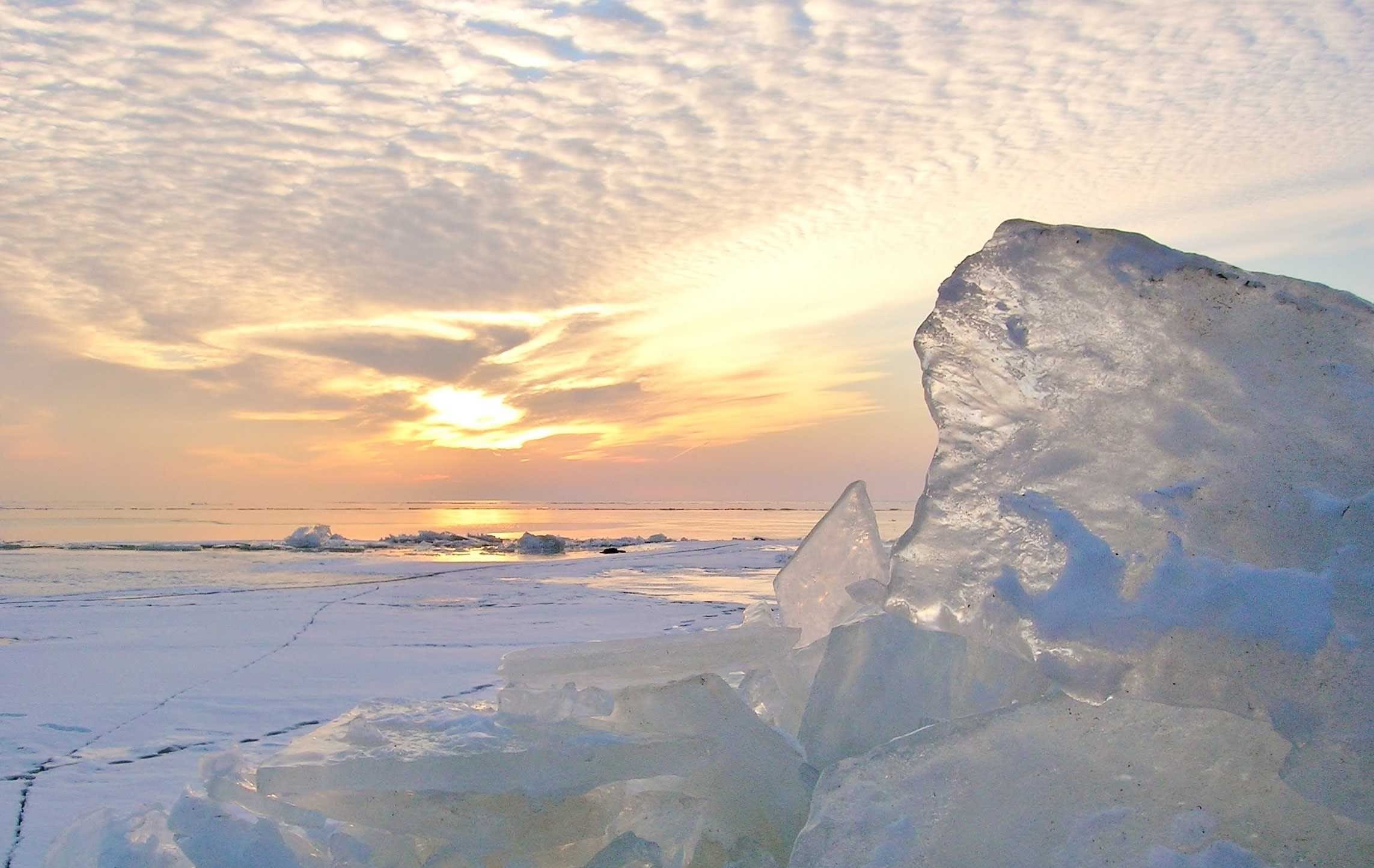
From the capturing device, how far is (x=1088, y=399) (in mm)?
1950

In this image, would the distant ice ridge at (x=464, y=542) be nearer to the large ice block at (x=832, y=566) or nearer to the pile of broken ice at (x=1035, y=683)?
the large ice block at (x=832, y=566)

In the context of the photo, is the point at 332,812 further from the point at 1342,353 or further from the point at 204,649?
the point at 204,649

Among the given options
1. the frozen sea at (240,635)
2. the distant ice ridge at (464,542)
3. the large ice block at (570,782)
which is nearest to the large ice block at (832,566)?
the large ice block at (570,782)

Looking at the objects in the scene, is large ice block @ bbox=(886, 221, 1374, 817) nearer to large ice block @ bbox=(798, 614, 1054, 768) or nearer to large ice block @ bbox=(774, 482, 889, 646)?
large ice block @ bbox=(798, 614, 1054, 768)

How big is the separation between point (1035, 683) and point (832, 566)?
2.61 ft

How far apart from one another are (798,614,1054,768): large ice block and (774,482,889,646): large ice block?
1.79ft

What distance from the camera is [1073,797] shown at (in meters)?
1.58

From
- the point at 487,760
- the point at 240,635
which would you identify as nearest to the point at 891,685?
the point at 487,760

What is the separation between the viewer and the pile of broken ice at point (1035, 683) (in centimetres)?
153

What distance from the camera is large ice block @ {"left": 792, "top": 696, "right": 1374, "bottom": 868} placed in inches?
58.1

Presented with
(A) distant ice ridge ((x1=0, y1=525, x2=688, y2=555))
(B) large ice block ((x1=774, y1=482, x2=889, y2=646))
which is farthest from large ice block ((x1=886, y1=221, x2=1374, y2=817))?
(A) distant ice ridge ((x1=0, y1=525, x2=688, y2=555))

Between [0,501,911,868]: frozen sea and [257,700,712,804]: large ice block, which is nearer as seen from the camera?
[257,700,712,804]: large ice block

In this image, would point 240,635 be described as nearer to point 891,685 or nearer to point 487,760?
point 487,760

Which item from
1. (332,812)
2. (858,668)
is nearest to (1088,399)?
(858,668)
